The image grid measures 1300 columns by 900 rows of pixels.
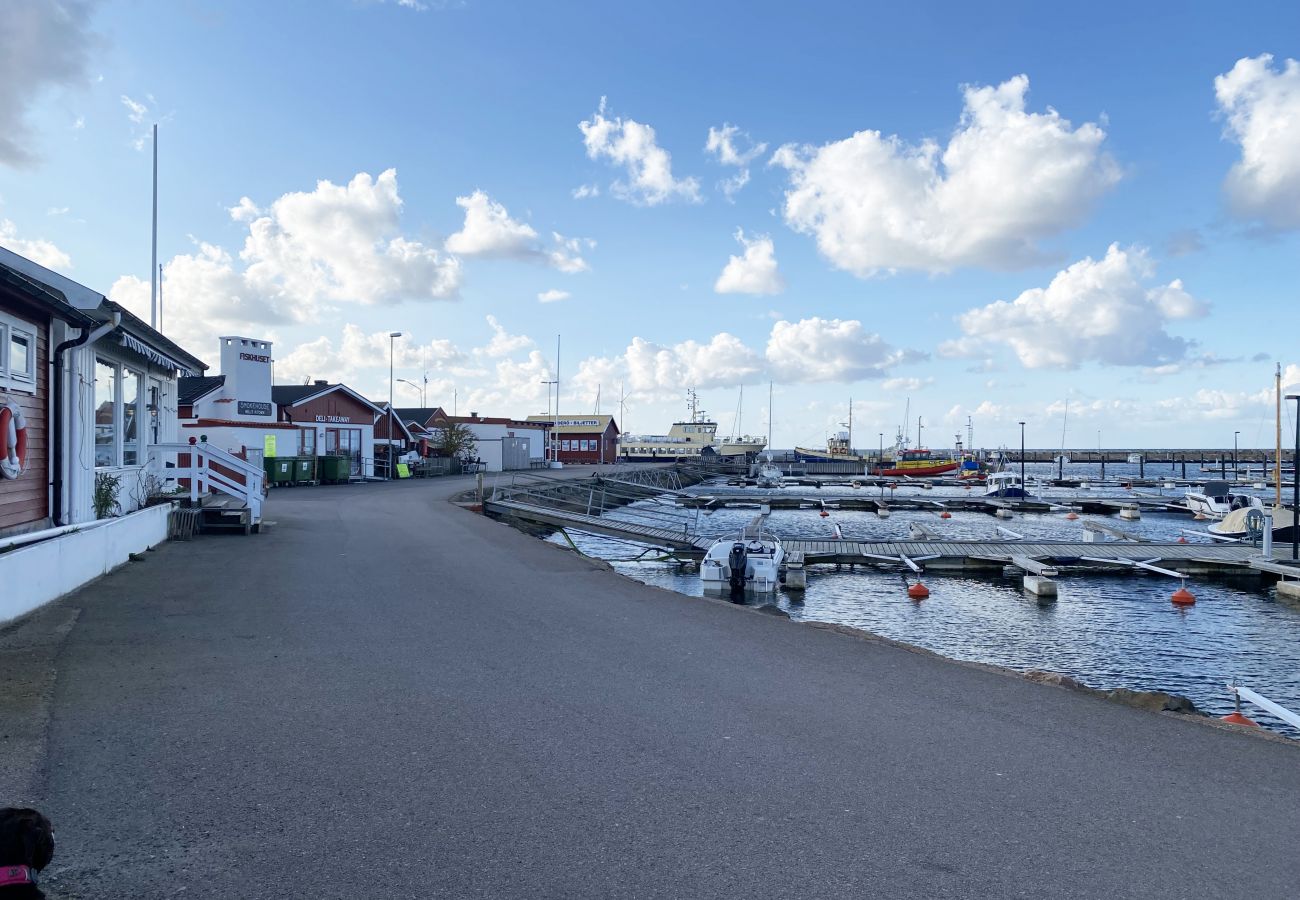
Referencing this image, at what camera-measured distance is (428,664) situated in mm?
8266

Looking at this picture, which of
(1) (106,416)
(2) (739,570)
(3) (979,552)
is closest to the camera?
(1) (106,416)

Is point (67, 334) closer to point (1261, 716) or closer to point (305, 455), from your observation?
point (1261, 716)

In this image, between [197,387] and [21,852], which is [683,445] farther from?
[21,852]

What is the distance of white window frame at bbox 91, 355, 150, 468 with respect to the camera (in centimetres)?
1532

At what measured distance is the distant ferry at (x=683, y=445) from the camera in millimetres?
120875

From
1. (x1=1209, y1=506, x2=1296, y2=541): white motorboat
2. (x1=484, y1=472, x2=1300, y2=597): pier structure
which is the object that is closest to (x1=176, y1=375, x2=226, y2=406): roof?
(x1=484, y1=472, x2=1300, y2=597): pier structure

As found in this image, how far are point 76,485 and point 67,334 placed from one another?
2.16m

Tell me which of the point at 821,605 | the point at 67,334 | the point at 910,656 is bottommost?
the point at 821,605

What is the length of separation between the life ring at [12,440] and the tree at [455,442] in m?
43.5

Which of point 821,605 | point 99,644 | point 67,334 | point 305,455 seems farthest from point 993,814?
point 305,455

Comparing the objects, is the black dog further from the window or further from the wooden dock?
the wooden dock

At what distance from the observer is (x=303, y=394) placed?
1731 inches

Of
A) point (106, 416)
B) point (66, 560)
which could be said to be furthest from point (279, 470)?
point (66, 560)

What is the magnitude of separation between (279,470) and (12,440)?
2708cm
